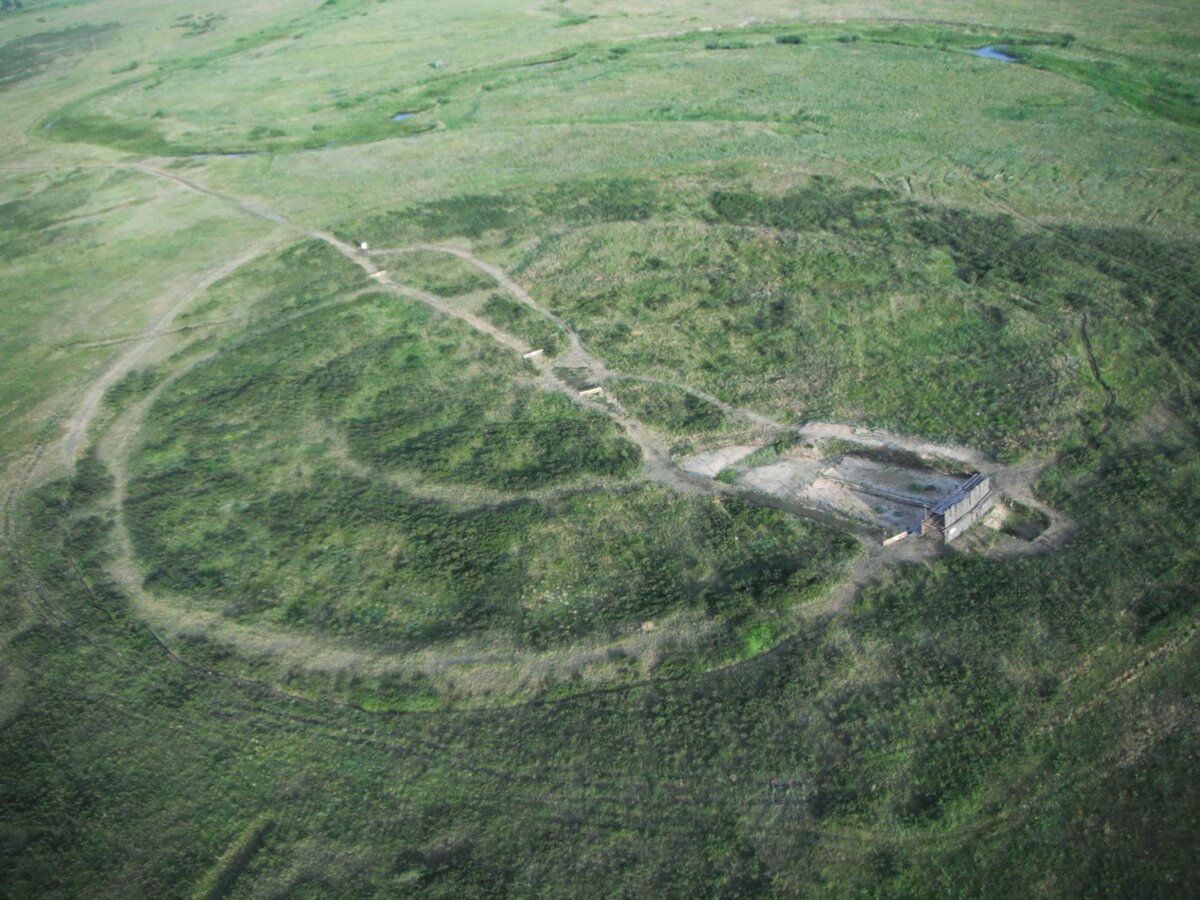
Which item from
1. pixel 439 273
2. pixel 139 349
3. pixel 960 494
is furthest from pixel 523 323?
pixel 960 494

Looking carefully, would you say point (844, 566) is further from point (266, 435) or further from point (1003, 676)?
point (266, 435)

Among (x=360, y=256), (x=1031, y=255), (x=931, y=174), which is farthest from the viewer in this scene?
(x=931, y=174)

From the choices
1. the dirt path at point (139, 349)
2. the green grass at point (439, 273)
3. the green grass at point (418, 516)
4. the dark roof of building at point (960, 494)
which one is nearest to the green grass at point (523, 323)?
the green grass at point (418, 516)

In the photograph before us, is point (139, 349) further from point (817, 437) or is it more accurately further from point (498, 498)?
point (817, 437)

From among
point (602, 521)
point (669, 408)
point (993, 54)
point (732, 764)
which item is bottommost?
point (732, 764)

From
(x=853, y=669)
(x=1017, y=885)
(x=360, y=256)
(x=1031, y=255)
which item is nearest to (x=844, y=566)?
(x=853, y=669)
